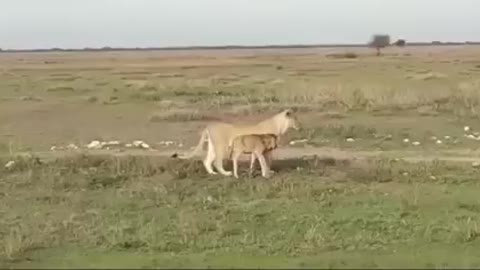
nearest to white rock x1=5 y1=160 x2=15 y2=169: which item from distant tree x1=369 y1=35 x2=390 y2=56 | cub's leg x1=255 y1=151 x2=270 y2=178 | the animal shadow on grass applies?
the animal shadow on grass

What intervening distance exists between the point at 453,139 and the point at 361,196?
28.2ft

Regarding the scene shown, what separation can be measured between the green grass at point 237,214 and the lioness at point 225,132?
0.35 metres

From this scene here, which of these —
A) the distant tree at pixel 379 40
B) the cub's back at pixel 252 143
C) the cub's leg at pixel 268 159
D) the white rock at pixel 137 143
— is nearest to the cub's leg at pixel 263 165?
the cub's back at pixel 252 143

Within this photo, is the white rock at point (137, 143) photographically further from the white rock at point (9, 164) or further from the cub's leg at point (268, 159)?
the cub's leg at point (268, 159)

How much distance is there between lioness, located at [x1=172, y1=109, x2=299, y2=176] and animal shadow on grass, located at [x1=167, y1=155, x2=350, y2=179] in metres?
0.27

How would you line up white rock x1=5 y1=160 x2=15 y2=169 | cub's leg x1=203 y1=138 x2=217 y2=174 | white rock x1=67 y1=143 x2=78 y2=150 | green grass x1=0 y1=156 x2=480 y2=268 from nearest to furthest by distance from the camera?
1. green grass x1=0 y1=156 x2=480 y2=268
2. cub's leg x1=203 y1=138 x2=217 y2=174
3. white rock x1=5 y1=160 x2=15 y2=169
4. white rock x1=67 y1=143 x2=78 y2=150

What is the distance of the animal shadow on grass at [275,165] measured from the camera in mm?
16547

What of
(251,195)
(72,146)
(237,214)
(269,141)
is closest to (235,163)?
(269,141)

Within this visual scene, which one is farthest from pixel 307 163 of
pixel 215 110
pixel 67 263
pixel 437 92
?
pixel 437 92

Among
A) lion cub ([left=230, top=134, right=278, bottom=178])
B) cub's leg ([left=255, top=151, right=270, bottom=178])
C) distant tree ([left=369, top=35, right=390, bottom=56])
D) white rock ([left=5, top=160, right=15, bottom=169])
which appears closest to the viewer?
cub's leg ([left=255, top=151, right=270, bottom=178])

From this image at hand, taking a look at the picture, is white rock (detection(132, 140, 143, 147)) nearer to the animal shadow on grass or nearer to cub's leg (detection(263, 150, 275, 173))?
the animal shadow on grass

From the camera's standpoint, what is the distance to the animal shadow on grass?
1655 centimetres

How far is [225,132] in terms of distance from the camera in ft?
56.5

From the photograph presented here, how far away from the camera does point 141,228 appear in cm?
1185
